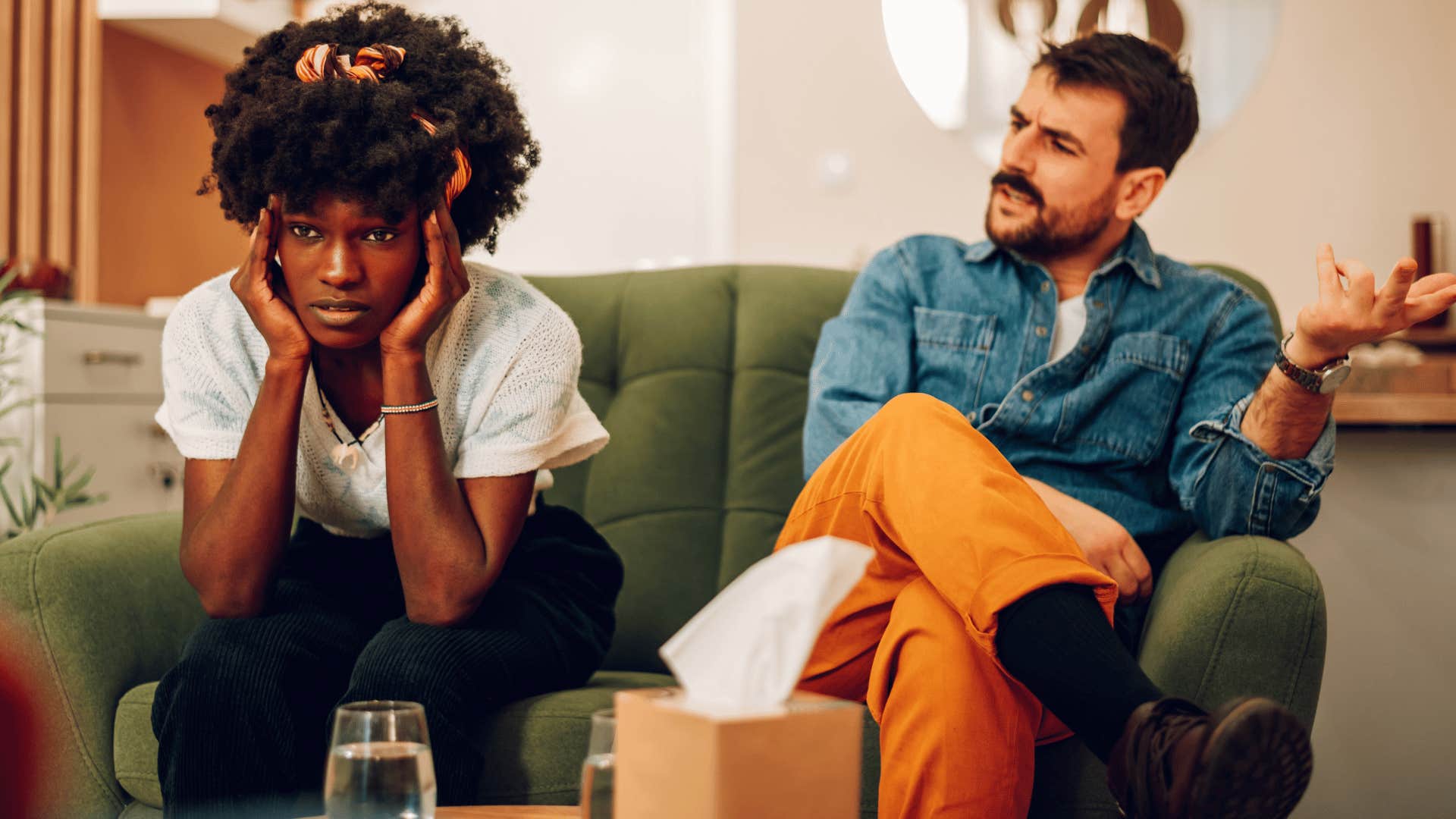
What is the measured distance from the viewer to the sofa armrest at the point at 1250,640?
1159 mm

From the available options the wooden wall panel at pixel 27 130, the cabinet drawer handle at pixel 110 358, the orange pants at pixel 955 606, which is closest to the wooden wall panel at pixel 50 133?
the wooden wall panel at pixel 27 130

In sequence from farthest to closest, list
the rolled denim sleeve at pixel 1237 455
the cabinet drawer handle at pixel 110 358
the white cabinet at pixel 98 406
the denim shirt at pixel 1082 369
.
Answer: the cabinet drawer handle at pixel 110 358 → the white cabinet at pixel 98 406 → the denim shirt at pixel 1082 369 → the rolled denim sleeve at pixel 1237 455

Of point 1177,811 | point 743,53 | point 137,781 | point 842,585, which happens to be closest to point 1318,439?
point 1177,811

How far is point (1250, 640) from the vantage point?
1.16 m

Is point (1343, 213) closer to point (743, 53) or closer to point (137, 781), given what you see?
point (743, 53)

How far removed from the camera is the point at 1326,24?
3430 millimetres

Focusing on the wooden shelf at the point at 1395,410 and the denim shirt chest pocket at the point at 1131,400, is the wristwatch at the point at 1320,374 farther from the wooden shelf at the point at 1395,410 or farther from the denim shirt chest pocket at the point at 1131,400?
the wooden shelf at the point at 1395,410

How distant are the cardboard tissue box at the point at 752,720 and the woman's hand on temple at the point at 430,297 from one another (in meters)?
0.68

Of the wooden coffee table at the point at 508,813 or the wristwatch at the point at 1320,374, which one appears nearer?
the wooden coffee table at the point at 508,813

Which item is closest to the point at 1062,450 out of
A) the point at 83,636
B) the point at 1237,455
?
the point at 1237,455

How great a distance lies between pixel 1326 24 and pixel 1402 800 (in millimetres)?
2384

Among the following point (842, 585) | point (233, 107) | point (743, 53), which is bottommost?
point (842, 585)

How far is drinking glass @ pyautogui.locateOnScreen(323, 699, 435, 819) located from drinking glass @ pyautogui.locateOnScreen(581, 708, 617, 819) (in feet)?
0.30

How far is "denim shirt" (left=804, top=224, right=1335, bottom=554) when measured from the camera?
1565mm
